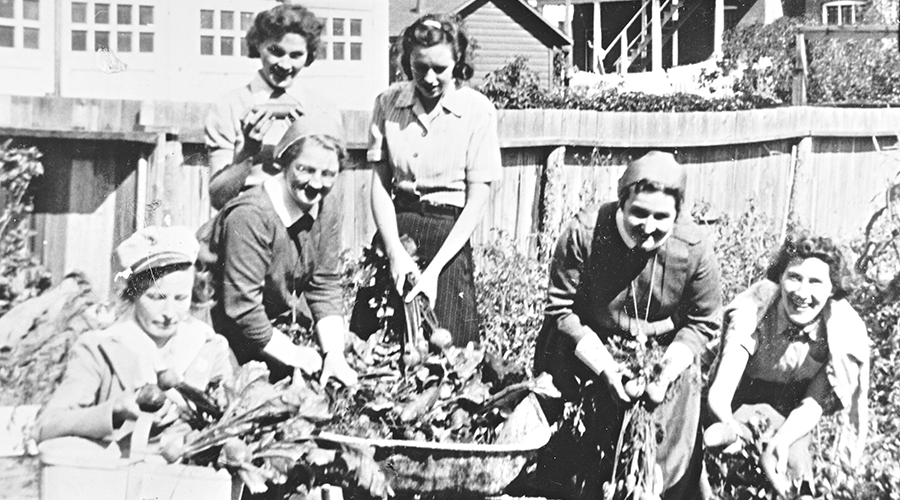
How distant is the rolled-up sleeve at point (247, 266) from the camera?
4.47m

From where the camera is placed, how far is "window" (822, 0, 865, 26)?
216 inches

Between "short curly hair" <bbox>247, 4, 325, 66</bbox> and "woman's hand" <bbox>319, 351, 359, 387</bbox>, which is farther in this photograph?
"short curly hair" <bbox>247, 4, 325, 66</bbox>

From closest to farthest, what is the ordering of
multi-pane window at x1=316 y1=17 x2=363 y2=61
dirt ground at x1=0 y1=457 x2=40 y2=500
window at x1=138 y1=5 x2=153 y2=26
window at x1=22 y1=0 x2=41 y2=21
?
dirt ground at x1=0 y1=457 x2=40 y2=500 < window at x1=22 y1=0 x2=41 y2=21 < window at x1=138 y1=5 x2=153 y2=26 < multi-pane window at x1=316 y1=17 x2=363 y2=61

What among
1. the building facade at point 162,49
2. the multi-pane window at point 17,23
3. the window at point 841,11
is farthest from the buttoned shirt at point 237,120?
the window at point 841,11

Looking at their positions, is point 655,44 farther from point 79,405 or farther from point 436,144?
point 79,405

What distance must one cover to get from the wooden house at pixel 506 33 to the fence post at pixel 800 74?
3.41ft

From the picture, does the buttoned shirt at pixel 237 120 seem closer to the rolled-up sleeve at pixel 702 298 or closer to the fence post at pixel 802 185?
the rolled-up sleeve at pixel 702 298

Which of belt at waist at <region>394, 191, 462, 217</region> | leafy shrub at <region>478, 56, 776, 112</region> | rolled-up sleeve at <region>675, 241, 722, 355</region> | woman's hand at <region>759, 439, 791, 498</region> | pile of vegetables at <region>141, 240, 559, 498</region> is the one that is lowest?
woman's hand at <region>759, 439, 791, 498</region>

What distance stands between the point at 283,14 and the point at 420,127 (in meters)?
0.66

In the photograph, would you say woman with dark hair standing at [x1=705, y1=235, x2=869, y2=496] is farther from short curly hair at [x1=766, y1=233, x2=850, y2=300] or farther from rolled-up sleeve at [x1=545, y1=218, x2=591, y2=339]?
rolled-up sleeve at [x1=545, y1=218, x2=591, y2=339]

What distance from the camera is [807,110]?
18.2 ft

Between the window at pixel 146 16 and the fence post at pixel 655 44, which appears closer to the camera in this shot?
the window at pixel 146 16

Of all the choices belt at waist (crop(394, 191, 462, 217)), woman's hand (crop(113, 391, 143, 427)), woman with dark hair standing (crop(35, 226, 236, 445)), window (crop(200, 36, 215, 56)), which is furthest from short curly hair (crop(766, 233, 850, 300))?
woman's hand (crop(113, 391, 143, 427))

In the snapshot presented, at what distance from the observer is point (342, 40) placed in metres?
4.88
